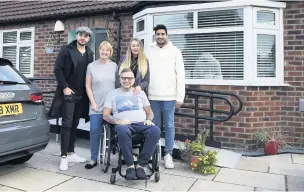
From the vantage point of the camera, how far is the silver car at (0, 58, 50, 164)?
302cm

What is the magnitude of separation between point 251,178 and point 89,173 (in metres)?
2.00

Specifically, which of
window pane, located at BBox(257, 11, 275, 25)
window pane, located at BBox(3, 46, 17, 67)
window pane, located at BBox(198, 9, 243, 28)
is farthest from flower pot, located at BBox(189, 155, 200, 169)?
window pane, located at BBox(3, 46, 17, 67)

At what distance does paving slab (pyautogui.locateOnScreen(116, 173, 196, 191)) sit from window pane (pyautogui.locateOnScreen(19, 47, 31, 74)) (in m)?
5.54

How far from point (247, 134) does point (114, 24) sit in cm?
367

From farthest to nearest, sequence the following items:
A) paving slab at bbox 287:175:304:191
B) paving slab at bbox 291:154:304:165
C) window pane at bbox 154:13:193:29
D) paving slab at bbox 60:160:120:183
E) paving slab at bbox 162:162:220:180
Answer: window pane at bbox 154:13:193:29, paving slab at bbox 291:154:304:165, paving slab at bbox 162:162:220:180, paving slab at bbox 60:160:120:183, paving slab at bbox 287:175:304:191

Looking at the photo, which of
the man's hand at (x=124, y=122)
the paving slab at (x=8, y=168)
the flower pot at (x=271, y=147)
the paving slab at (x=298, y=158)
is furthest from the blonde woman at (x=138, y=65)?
the paving slab at (x=298, y=158)

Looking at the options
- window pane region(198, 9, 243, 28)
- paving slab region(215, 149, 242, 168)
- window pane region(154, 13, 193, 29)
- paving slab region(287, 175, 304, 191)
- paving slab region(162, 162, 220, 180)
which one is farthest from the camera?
window pane region(154, 13, 193, 29)

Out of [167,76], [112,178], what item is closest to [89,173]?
[112,178]

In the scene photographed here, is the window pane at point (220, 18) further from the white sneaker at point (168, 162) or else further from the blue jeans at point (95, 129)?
the blue jeans at point (95, 129)

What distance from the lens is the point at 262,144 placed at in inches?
197

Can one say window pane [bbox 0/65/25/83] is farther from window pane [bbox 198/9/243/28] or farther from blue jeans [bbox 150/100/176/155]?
window pane [bbox 198/9/243/28]

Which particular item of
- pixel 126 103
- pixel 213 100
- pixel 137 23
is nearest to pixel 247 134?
pixel 213 100

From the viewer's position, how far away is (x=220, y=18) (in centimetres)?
523

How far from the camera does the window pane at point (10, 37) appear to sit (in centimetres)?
786
